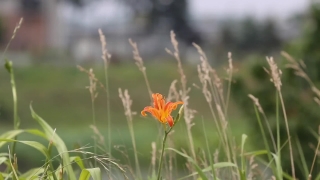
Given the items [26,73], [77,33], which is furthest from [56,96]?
[77,33]

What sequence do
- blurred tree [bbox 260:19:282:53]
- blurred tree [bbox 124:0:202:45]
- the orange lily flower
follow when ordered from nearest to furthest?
the orange lily flower → blurred tree [bbox 260:19:282:53] → blurred tree [bbox 124:0:202:45]

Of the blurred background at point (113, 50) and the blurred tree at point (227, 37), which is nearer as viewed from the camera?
the blurred background at point (113, 50)

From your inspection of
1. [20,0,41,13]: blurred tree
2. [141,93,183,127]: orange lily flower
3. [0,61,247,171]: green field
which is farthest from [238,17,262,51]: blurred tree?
[141,93,183,127]: orange lily flower

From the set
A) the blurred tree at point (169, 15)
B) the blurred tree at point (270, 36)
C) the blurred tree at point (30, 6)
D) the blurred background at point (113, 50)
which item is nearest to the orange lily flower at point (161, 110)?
the blurred background at point (113, 50)

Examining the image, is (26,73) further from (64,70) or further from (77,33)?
(77,33)

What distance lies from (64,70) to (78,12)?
65.8 ft

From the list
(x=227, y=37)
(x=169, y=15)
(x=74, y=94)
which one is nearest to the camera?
(x=74, y=94)

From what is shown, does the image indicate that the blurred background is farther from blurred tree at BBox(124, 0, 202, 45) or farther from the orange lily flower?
the orange lily flower

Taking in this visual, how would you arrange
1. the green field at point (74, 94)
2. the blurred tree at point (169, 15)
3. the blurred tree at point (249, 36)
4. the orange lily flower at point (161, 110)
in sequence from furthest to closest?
the blurred tree at point (169, 15) < the blurred tree at point (249, 36) < the green field at point (74, 94) < the orange lily flower at point (161, 110)

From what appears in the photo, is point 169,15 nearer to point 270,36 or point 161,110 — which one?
point 270,36

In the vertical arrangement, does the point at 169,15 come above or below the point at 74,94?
above

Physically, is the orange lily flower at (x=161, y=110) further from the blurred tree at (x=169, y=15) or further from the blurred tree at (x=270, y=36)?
the blurred tree at (x=169, y=15)

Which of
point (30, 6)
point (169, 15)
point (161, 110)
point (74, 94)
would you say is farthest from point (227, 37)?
point (161, 110)

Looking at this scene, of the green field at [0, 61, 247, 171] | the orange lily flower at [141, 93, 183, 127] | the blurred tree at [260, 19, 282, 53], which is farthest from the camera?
the blurred tree at [260, 19, 282, 53]
